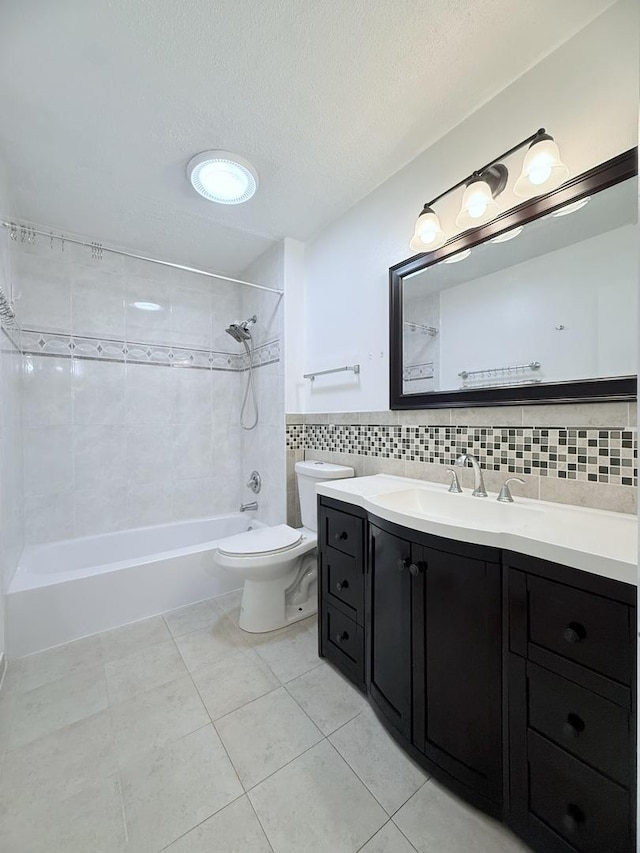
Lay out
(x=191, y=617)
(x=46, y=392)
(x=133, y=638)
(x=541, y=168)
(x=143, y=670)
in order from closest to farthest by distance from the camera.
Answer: (x=541, y=168)
(x=143, y=670)
(x=133, y=638)
(x=191, y=617)
(x=46, y=392)

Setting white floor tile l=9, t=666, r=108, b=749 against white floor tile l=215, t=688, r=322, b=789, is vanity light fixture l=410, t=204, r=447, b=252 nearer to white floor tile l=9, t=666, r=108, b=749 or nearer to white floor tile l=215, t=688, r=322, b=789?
white floor tile l=215, t=688, r=322, b=789

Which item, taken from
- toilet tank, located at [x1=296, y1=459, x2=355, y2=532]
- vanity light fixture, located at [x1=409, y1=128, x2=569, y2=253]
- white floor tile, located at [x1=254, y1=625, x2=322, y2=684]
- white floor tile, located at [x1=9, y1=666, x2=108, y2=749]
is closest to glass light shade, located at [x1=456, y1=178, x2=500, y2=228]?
vanity light fixture, located at [x1=409, y1=128, x2=569, y2=253]

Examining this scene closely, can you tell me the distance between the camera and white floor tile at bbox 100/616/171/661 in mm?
1693

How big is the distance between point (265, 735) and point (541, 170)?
7.11 feet

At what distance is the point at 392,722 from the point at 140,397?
2490 millimetres

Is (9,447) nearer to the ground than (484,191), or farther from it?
nearer to the ground

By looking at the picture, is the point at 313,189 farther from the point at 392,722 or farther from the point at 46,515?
the point at 46,515

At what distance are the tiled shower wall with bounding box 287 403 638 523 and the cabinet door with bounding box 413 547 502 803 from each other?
505mm

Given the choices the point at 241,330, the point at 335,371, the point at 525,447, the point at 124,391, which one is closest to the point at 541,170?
the point at 525,447

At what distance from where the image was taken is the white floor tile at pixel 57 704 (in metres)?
1.26

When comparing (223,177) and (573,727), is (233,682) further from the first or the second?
(223,177)

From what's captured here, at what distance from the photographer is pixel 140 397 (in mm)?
2592

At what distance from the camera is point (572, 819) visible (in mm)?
773

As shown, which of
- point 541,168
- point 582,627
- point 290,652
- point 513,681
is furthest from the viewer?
point 290,652
